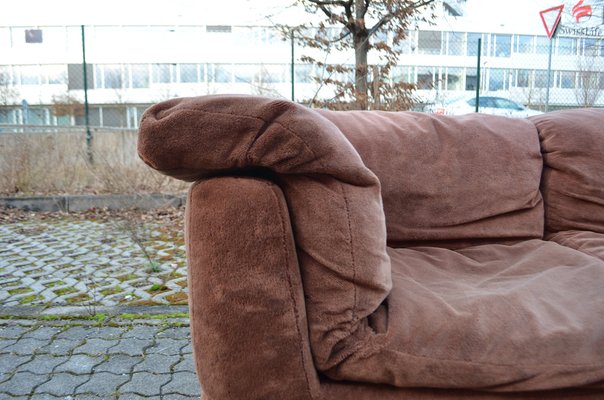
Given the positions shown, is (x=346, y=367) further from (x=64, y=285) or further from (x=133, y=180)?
(x=133, y=180)

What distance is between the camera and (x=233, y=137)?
111cm

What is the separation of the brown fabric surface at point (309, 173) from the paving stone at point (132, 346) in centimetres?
128

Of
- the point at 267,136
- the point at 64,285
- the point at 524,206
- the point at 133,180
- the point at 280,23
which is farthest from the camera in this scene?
the point at 280,23

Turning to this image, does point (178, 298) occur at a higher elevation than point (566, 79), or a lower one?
lower

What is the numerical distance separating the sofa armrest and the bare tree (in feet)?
15.4

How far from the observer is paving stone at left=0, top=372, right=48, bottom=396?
1848 millimetres

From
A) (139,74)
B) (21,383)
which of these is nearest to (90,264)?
(21,383)

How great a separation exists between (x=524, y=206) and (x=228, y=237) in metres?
1.43

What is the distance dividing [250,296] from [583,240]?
4.83 feet

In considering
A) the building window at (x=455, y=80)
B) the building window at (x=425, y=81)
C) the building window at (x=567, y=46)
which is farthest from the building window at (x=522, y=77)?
the building window at (x=425, y=81)

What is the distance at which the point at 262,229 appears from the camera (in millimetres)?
1110

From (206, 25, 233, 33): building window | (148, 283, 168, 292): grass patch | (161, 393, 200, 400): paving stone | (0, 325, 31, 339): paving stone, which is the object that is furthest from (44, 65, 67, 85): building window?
(161, 393, 200, 400): paving stone

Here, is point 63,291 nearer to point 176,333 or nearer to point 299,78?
point 176,333

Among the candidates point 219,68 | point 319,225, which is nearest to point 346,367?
point 319,225
